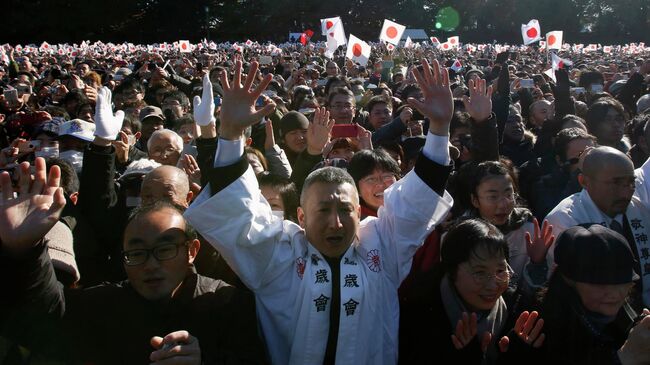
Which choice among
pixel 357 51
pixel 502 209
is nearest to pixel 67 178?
pixel 502 209

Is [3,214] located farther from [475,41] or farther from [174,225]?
[475,41]

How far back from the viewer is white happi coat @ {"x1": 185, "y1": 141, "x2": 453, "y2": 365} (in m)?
2.17

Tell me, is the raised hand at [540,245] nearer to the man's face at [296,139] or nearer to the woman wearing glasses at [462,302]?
the woman wearing glasses at [462,302]

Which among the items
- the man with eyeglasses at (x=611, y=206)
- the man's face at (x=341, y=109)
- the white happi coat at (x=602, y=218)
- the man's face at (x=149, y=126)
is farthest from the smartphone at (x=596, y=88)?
the man's face at (x=149, y=126)

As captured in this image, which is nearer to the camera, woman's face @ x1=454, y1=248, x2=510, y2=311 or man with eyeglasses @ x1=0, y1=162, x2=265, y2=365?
man with eyeglasses @ x1=0, y1=162, x2=265, y2=365

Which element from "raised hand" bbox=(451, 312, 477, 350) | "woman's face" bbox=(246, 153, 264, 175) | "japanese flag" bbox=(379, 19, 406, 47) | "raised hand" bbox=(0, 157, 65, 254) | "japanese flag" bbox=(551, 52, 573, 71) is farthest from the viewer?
"japanese flag" bbox=(379, 19, 406, 47)

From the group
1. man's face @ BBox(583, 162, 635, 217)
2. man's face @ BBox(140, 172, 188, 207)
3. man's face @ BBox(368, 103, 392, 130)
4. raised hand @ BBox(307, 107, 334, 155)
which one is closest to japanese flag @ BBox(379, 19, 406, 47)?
man's face @ BBox(368, 103, 392, 130)

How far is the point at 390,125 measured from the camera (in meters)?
4.92

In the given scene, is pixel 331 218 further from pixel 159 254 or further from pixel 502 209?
pixel 502 209

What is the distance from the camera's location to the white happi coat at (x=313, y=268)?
2172 mm

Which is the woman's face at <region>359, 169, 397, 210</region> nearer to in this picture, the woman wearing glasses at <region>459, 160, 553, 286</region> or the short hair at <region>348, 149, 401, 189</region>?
the short hair at <region>348, 149, 401, 189</region>

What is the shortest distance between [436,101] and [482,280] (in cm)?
72

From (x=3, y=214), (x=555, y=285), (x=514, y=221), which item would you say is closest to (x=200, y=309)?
(x=3, y=214)

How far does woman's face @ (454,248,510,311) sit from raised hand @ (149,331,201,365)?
41.7 inches
